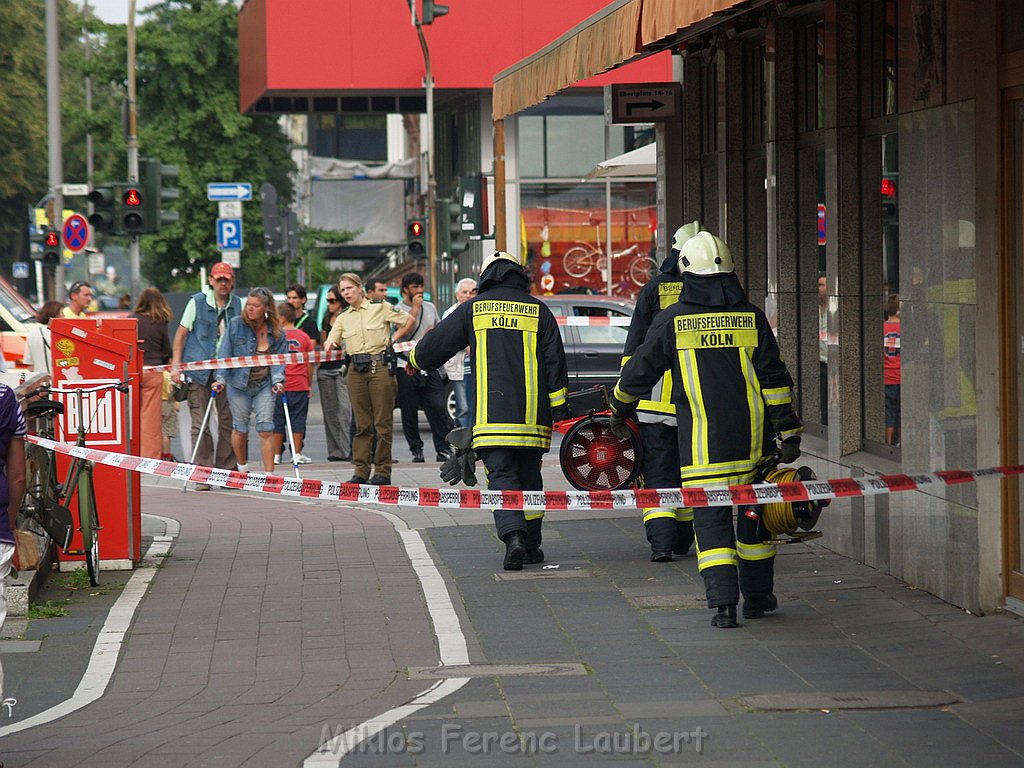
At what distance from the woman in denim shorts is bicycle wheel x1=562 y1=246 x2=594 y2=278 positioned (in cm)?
1998

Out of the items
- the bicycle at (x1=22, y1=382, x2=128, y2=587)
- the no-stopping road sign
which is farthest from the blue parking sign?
the bicycle at (x1=22, y1=382, x2=128, y2=587)

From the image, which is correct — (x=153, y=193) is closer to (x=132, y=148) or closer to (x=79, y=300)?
(x=79, y=300)

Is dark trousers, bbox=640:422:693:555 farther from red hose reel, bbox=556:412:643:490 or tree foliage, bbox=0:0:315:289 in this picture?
tree foliage, bbox=0:0:315:289

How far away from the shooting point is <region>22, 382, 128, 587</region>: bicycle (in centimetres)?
881

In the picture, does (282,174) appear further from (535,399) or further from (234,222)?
(535,399)

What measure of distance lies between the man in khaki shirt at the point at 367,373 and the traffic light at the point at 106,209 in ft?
20.7

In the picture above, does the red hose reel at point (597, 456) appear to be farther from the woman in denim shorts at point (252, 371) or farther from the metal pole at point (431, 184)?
the metal pole at point (431, 184)

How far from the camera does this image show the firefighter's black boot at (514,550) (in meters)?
9.76

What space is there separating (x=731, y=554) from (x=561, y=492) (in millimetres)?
937

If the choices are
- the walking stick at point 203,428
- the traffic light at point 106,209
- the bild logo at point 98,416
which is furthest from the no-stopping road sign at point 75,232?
the bild logo at point 98,416

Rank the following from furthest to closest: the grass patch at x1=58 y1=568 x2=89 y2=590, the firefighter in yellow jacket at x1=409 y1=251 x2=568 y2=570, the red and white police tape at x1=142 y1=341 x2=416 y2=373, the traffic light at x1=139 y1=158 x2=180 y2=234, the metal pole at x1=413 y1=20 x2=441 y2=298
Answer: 1. the metal pole at x1=413 y1=20 x2=441 y2=298
2. the traffic light at x1=139 y1=158 x2=180 y2=234
3. the red and white police tape at x1=142 y1=341 x2=416 y2=373
4. the firefighter in yellow jacket at x1=409 y1=251 x2=568 y2=570
5. the grass patch at x1=58 y1=568 x2=89 y2=590

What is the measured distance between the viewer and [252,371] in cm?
1434

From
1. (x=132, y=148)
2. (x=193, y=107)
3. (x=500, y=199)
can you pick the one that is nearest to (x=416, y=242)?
(x=132, y=148)

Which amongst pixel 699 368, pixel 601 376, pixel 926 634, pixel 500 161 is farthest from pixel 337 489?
pixel 601 376
